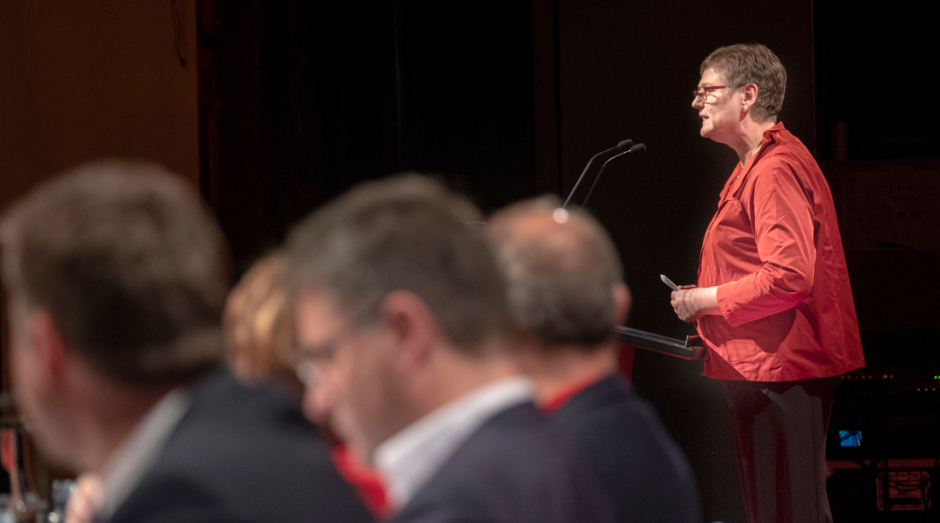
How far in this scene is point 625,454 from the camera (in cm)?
126

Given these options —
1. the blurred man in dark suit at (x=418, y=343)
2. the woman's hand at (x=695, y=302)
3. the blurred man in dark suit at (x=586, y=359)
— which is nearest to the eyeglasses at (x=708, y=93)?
the woman's hand at (x=695, y=302)

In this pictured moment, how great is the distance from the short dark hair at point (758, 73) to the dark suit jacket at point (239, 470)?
7.67 ft

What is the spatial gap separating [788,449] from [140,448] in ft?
7.10

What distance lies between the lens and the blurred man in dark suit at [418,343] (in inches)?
38.5

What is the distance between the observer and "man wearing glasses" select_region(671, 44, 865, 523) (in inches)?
105

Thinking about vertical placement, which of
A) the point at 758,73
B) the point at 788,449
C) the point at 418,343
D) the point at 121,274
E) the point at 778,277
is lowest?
the point at 788,449

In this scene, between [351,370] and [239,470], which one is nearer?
[239,470]

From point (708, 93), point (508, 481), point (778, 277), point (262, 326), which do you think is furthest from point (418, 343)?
point (708, 93)

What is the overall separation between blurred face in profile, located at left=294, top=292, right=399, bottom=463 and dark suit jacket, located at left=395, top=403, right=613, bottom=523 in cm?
12

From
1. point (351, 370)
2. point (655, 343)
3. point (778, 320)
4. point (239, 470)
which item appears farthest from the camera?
point (778, 320)

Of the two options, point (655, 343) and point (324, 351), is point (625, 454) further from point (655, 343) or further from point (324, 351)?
point (655, 343)

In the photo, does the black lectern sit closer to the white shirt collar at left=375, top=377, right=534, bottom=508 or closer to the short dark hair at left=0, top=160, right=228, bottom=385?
the white shirt collar at left=375, top=377, right=534, bottom=508

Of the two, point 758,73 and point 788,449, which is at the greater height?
point 758,73

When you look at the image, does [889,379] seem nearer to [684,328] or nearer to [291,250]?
[684,328]
